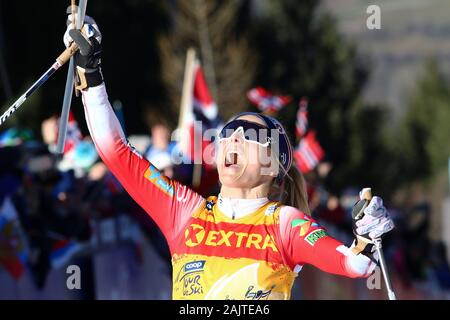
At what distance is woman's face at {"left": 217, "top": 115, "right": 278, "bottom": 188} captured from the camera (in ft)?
16.8

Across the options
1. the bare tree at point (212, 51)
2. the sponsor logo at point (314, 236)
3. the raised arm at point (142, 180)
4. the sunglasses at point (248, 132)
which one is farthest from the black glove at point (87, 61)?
the bare tree at point (212, 51)

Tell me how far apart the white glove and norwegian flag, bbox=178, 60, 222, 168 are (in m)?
7.36

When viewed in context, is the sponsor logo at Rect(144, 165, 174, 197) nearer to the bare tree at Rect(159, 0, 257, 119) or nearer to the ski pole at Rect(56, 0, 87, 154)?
the ski pole at Rect(56, 0, 87, 154)

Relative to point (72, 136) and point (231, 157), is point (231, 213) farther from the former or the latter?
point (72, 136)

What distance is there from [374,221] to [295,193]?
86 centimetres

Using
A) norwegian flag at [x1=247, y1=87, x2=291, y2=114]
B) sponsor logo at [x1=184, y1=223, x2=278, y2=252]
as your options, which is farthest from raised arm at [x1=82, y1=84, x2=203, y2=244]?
norwegian flag at [x1=247, y1=87, x2=291, y2=114]

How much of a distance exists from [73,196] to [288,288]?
5294 millimetres

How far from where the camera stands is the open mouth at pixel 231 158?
5125 mm

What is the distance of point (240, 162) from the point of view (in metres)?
5.14

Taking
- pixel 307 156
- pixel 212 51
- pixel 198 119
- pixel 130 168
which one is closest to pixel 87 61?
pixel 130 168

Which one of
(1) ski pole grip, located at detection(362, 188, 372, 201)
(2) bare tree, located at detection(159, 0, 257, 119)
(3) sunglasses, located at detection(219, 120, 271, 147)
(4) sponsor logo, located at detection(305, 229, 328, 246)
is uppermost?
(2) bare tree, located at detection(159, 0, 257, 119)

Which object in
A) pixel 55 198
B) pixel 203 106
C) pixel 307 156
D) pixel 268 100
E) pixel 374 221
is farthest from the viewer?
pixel 268 100

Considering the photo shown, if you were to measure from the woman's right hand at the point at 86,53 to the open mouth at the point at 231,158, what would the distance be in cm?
62

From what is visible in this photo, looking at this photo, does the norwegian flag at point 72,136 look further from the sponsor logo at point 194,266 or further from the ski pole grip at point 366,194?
the ski pole grip at point 366,194
